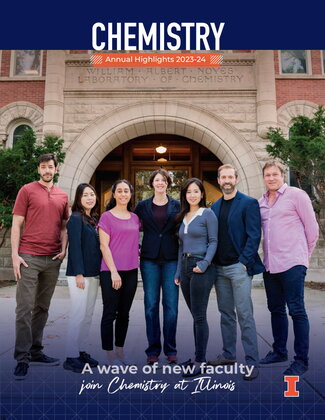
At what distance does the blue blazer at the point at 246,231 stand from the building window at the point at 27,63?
34.4 ft

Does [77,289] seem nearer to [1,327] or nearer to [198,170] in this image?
[1,327]

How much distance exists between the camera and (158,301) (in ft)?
11.9

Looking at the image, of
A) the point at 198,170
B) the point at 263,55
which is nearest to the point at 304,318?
the point at 263,55

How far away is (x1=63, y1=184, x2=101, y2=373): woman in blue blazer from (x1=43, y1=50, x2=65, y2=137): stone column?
302 inches

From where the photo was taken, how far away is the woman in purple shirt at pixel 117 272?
351cm

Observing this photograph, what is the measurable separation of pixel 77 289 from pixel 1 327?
2238mm

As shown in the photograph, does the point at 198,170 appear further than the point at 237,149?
Yes

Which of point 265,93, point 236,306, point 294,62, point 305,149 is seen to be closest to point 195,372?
point 236,306

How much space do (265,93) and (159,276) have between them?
874 centimetres

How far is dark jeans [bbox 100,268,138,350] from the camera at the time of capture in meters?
3.50

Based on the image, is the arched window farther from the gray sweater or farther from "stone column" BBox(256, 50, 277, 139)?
the gray sweater

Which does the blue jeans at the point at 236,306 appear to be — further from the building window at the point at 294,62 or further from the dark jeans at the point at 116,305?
the building window at the point at 294,62

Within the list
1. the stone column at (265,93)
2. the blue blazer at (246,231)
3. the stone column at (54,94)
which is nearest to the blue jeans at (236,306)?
the blue blazer at (246,231)

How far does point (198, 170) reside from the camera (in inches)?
546
